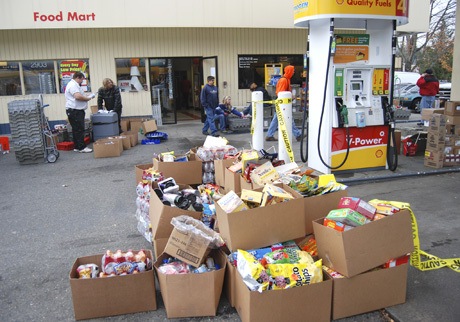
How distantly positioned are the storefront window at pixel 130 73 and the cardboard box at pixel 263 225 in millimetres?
11457

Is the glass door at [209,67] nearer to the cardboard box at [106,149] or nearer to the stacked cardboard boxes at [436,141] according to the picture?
the cardboard box at [106,149]

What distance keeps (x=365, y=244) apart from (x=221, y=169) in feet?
8.75

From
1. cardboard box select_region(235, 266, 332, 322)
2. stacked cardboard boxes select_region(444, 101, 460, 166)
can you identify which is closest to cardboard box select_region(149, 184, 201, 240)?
cardboard box select_region(235, 266, 332, 322)

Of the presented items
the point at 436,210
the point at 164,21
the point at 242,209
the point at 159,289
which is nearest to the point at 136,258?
the point at 159,289

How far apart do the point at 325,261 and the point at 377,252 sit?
406 mm

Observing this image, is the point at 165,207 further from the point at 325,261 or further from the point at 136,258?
the point at 325,261

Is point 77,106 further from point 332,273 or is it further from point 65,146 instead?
point 332,273

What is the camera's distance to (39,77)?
43.5 feet

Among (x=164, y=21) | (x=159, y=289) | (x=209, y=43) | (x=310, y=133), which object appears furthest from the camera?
(x=209, y=43)

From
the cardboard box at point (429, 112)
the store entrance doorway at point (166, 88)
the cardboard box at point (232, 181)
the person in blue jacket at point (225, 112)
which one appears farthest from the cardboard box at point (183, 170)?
the store entrance doorway at point (166, 88)

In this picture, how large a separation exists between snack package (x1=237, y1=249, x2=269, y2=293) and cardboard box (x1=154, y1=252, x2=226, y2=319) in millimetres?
292

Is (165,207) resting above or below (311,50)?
below

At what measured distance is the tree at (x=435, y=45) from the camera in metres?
29.7

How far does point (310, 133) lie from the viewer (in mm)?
7383
